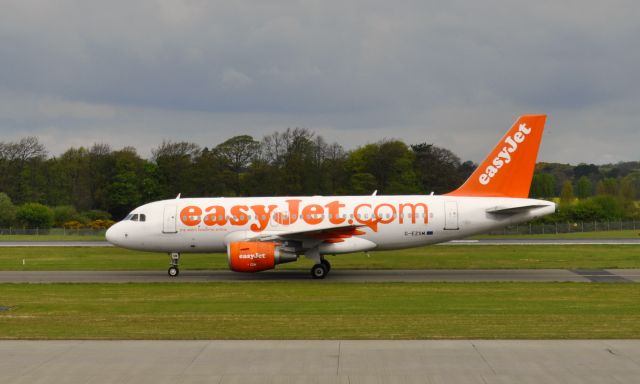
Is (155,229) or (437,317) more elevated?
(155,229)

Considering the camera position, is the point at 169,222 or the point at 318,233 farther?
the point at 169,222

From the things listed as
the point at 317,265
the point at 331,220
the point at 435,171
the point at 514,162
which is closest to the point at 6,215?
the point at 435,171

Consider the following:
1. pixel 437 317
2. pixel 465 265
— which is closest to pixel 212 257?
pixel 465 265

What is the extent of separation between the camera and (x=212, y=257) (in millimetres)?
40594

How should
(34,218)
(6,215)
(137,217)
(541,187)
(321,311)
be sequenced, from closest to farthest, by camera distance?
1. (321,311)
2. (137,217)
3. (34,218)
4. (6,215)
5. (541,187)

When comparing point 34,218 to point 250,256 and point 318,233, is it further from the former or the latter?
point 318,233

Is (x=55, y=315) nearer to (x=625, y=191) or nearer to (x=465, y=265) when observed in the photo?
(x=465, y=265)

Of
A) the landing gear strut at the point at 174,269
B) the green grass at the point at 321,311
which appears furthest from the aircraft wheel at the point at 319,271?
the landing gear strut at the point at 174,269
